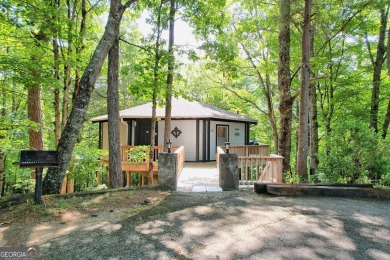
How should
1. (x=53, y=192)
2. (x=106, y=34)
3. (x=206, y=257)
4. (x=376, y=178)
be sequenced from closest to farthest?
(x=206, y=257) < (x=53, y=192) < (x=106, y=34) < (x=376, y=178)

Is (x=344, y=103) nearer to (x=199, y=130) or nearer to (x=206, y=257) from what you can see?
(x=199, y=130)

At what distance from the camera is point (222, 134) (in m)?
16.0

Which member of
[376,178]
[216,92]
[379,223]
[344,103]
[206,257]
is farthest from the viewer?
[216,92]

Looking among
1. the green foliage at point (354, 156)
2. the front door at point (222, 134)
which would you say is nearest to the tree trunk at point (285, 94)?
the green foliage at point (354, 156)

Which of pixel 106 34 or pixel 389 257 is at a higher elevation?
pixel 106 34

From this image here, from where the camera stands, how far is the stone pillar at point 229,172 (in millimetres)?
6434

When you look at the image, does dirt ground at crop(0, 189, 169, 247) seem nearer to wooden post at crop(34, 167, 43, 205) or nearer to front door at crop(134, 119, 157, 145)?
wooden post at crop(34, 167, 43, 205)

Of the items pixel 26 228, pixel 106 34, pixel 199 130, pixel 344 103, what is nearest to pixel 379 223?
pixel 26 228

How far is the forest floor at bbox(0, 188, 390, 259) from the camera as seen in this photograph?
8.73ft

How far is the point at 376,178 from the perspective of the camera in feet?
21.3

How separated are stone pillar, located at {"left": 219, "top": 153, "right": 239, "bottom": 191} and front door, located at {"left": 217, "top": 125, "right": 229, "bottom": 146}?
30.4 feet

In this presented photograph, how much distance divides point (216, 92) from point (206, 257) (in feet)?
56.2

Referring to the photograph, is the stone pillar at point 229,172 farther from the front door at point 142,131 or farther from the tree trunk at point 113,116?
the front door at point 142,131
